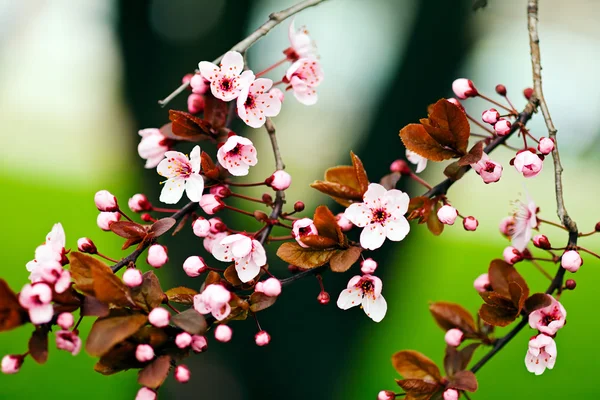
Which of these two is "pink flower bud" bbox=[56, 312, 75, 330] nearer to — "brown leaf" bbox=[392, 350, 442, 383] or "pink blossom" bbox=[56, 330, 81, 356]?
"pink blossom" bbox=[56, 330, 81, 356]

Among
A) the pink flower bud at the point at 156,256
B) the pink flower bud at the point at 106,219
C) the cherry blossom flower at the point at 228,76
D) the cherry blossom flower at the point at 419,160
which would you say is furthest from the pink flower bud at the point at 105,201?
the cherry blossom flower at the point at 419,160

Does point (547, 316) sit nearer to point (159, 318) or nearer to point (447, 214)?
point (447, 214)

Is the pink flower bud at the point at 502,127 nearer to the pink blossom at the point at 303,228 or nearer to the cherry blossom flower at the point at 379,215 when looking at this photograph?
Result: the cherry blossom flower at the point at 379,215

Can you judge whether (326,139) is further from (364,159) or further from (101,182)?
(364,159)

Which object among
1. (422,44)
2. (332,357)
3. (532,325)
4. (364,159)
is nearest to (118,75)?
(364,159)

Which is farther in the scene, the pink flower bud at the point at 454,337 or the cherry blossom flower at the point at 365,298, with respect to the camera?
the pink flower bud at the point at 454,337

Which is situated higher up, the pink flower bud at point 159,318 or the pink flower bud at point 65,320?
the pink flower bud at point 159,318

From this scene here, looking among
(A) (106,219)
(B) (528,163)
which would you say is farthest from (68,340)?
(B) (528,163)

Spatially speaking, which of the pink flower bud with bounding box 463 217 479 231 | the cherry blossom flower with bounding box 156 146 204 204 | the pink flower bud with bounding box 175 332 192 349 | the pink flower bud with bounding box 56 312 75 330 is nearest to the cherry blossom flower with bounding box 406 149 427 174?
the pink flower bud with bounding box 463 217 479 231
